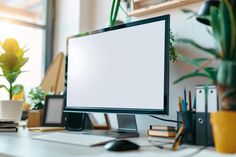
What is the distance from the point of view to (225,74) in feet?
2.80

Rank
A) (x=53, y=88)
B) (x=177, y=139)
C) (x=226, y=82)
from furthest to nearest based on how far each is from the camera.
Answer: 1. (x=53, y=88)
2. (x=177, y=139)
3. (x=226, y=82)

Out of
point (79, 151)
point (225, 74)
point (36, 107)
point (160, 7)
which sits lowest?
point (79, 151)

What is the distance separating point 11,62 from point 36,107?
31 centimetres

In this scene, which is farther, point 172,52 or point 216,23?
point 172,52

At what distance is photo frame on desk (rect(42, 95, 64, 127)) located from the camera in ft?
5.70

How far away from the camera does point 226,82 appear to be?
2.82 ft

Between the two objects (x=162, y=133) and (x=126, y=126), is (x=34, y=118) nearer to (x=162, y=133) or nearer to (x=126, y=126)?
(x=126, y=126)

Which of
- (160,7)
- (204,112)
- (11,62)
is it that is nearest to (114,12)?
A: (160,7)

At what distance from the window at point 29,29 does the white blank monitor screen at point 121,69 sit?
72 cm

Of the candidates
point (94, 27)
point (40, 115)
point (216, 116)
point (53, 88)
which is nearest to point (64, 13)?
point (94, 27)

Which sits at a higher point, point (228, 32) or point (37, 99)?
point (228, 32)

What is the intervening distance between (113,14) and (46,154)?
3.28ft

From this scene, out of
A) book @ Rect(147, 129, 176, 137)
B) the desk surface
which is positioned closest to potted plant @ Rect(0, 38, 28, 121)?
the desk surface

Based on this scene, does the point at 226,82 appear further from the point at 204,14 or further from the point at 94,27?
the point at 94,27
